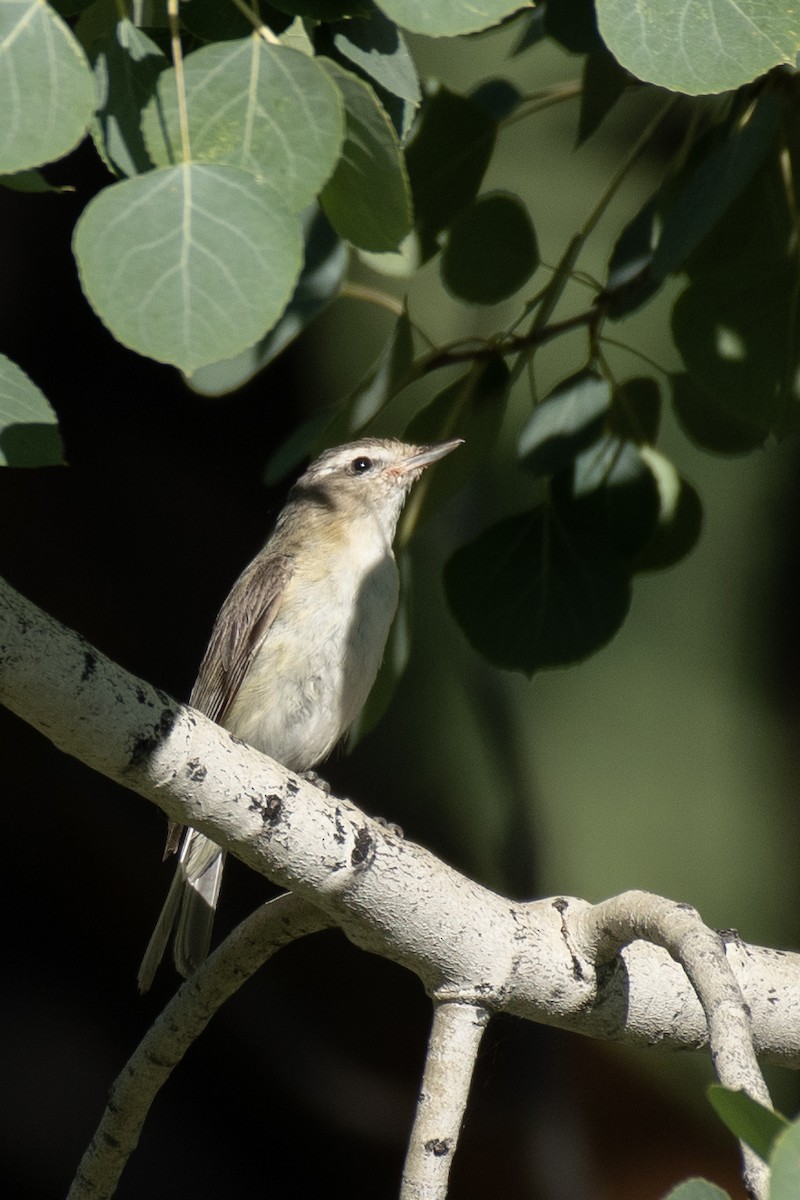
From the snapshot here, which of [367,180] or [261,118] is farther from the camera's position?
[367,180]

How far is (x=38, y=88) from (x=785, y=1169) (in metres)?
1.53

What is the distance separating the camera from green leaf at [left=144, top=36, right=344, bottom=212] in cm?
202

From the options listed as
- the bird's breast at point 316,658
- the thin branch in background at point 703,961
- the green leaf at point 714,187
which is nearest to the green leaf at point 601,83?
the green leaf at point 714,187

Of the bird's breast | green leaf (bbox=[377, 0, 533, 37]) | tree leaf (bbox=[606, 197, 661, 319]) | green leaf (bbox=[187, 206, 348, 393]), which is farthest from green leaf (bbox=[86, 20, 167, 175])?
the bird's breast

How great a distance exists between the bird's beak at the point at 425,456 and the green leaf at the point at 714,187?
28.1 inches

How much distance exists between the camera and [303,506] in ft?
15.4

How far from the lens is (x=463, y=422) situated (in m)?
3.35

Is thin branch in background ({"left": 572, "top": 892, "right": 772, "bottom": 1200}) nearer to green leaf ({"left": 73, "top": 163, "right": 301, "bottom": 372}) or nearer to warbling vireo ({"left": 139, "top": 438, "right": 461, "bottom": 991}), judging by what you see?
green leaf ({"left": 73, "top": 163, "right": 301, "bottom": 372})

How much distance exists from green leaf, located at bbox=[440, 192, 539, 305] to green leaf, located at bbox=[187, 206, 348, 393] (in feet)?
0.91

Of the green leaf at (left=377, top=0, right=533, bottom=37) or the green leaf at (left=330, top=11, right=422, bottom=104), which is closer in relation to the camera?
the green leaf at (left=377, top=0, right=533, bottom=37)

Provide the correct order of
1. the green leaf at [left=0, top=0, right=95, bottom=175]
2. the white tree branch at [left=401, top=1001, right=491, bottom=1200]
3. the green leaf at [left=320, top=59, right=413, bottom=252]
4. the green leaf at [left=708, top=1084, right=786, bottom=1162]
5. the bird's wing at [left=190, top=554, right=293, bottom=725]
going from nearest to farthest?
1. the green leaf at [left=708, top=1084, right=786, bottom=1162]
2. the green leaf at [left=0, top=0, right=95, bottom=175]
3. the green leaf at [left=320, top=59, right=413, bottom=252]
4. the white tree branch at [left=401, top=1001, right=491, bottom=1200]
5. the bird's wing at [left=190, top=554, right=293, bottom=725]

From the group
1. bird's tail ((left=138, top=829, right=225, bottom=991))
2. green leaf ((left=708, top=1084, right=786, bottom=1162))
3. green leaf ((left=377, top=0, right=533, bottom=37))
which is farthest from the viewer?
bird's tail ((left=138, top=829, right=225, bottom=991))

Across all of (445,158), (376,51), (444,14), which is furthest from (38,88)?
(445,158)

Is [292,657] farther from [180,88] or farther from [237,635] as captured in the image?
[180,88]
